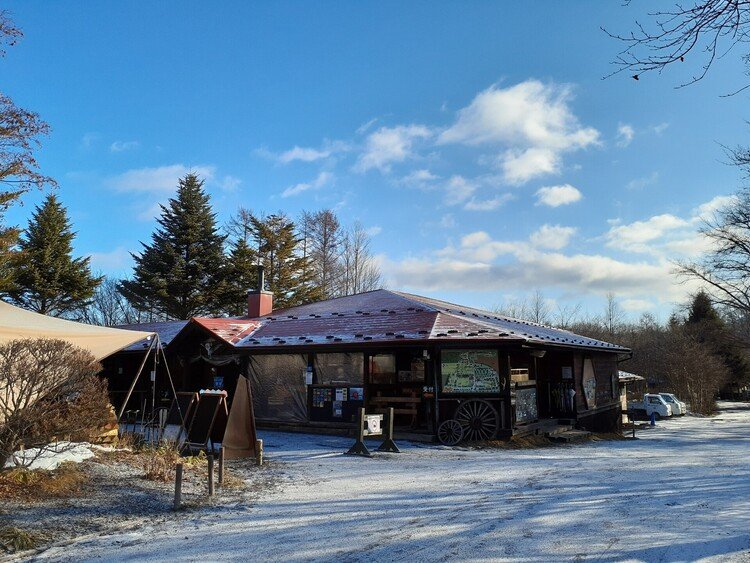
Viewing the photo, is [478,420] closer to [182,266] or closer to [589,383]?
[589,383]

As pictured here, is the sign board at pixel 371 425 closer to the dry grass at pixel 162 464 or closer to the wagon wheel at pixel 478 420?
the wagon wheel at pixel 478 420

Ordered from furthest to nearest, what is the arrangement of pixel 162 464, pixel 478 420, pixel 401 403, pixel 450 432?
pixel 401 403 < pixel 478 420 < pixel 450 432 < pixel 162 464

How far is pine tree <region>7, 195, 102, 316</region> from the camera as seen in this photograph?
34.8m

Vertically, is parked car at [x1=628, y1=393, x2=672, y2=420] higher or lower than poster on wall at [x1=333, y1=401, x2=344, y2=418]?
lower

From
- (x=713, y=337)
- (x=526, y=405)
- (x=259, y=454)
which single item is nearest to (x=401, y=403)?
(x=526, y=405)

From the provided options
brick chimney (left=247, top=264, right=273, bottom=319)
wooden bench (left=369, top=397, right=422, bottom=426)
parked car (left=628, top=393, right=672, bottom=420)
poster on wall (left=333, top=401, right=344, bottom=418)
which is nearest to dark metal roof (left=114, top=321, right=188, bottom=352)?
brick chimney (left=247, top=264, right=273, bottom=319)

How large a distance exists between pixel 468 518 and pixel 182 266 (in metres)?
33.0

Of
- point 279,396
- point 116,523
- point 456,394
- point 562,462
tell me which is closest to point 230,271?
point 279,396

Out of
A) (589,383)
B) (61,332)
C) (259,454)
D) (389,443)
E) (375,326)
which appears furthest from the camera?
(589,383)

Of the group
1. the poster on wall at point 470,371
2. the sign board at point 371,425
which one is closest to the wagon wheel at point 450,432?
the poster on wall at point 470,371

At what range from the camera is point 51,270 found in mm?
35531

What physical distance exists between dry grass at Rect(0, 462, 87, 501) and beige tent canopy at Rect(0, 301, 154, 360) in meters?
2.32

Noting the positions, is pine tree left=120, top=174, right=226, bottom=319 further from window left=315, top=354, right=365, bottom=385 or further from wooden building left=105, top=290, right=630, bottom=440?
window left=315, top=354, right=365, bottom=385

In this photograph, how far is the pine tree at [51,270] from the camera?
34.8 meters
